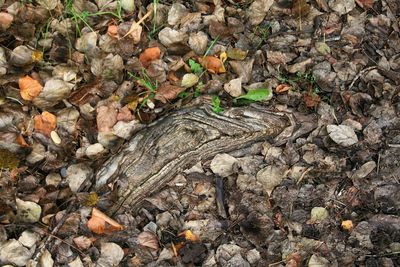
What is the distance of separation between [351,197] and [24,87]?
1.64 meters

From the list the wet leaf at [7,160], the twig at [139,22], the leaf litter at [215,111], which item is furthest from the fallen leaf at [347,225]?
the wet leaf at [7,160]

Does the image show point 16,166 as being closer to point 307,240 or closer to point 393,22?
point 307,240

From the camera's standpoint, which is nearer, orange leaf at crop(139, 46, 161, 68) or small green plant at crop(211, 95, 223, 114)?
small green plant at crop(211, 95, 223, 114)

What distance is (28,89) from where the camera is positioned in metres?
2.46

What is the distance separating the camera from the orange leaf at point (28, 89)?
246cm

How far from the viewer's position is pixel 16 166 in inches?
92.7

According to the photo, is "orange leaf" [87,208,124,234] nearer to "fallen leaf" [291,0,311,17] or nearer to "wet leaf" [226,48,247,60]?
"wet leaf" [226,48,247,60]

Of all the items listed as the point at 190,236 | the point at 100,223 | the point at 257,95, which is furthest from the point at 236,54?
the point at 100,223

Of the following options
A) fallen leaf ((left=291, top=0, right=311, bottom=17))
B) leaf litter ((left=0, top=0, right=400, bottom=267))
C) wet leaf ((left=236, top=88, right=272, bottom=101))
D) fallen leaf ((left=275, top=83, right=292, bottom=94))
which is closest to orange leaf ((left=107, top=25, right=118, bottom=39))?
leaf litter ((left=0, top=0, right=400, bottom=267))

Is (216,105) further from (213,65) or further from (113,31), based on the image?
(113,31)

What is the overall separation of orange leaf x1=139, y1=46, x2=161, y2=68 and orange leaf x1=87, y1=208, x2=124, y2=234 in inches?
31.1

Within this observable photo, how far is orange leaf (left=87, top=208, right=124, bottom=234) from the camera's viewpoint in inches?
91.3

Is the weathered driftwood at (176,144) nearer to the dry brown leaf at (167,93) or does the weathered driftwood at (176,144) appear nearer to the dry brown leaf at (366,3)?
the dry brown leaf at (167,93)

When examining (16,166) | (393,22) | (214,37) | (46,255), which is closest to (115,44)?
(214,37)
